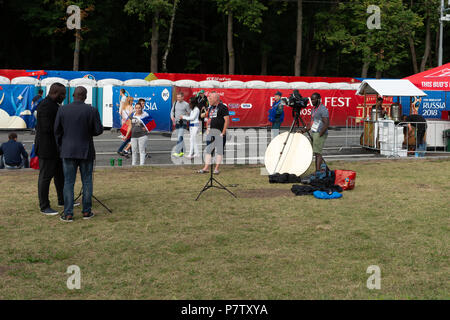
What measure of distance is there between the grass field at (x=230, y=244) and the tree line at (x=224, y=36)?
3118 cm

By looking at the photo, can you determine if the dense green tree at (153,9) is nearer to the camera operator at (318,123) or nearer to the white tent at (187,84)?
the white tent at (187,84)

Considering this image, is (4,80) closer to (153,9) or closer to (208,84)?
(208,84)

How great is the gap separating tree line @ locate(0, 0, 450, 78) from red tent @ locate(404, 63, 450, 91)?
21.1 metres

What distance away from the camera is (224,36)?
52.0 meters

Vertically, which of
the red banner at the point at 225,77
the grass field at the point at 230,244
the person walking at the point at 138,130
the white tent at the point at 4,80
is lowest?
the grass field at the point at 230,244

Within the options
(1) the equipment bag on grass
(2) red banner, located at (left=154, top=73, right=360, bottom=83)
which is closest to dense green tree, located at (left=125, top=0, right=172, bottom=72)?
(2) red banner, located at (left=154, top=73, right=360, bottom=83)

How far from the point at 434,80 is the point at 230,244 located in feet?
45.7

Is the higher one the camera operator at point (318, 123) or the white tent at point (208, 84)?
the white tent at point (208, 84)

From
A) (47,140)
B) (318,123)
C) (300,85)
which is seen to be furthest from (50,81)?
(47,140)

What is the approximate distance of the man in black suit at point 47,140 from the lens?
863 cm

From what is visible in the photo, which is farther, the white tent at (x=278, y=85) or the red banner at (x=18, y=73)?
the white tent at (x=278, y=85)

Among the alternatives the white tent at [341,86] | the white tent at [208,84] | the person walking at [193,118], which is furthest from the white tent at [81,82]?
the white tent at [341,86]

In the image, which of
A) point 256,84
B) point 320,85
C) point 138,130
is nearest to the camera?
point 138,130

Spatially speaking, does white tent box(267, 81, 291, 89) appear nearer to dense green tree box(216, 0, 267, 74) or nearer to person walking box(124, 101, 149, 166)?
dense green tree box(216, 0, 267, 74)
